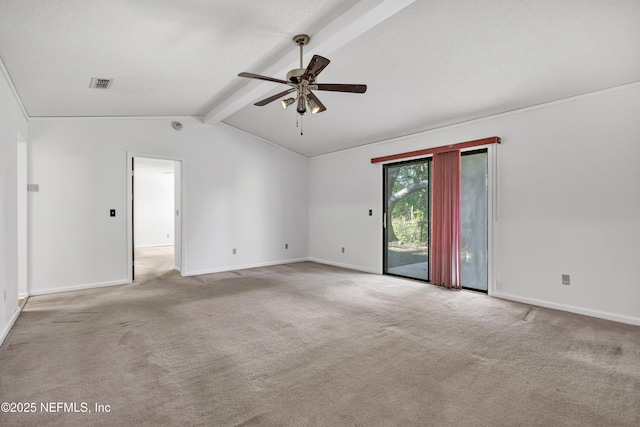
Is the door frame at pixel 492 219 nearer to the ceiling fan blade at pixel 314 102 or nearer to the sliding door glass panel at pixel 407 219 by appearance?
the sliding door glass panel at pixel 407 219

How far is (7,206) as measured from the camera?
3059mm

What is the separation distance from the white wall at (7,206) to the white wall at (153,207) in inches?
271

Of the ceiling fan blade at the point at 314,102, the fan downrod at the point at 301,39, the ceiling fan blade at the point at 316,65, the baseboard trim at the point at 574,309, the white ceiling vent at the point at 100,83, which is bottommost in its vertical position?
the baseboard trim at the point at 574,309

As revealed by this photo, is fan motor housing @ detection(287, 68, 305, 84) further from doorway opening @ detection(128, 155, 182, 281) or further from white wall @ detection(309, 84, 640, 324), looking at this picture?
doorway opening @ detection(128, 155, 182, 281)

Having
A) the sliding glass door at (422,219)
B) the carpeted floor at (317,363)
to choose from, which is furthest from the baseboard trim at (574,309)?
the sliding glass door at (422,219)

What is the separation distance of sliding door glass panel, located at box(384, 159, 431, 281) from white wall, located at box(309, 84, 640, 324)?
822mm

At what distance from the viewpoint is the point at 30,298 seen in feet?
13.9

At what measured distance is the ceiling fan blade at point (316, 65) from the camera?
2.42 meters

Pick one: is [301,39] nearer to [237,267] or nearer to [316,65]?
[316,65]

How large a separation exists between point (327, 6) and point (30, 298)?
5114mm

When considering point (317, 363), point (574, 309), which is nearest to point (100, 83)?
point (317, 363)

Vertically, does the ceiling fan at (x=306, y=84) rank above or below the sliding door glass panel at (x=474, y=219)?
above

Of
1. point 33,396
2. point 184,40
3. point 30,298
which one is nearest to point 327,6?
point 184,40

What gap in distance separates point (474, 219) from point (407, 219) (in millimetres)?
1196
